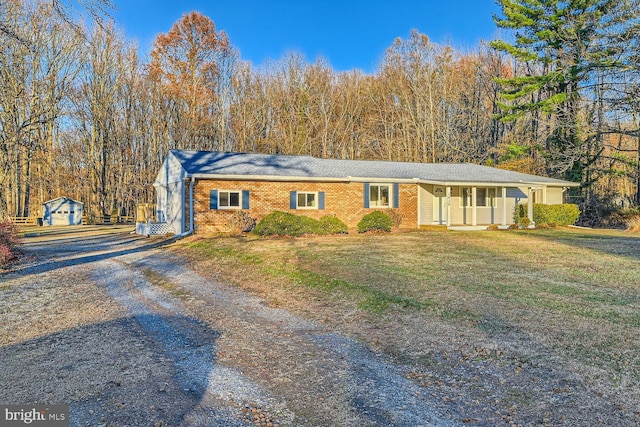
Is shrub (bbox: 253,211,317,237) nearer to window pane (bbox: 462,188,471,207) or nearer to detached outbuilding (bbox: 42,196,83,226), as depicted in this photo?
window pane (bbox: 462,188,471,207)

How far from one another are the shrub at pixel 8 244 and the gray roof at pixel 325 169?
687 cm

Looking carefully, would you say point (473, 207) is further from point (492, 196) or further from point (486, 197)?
point (492, 196)

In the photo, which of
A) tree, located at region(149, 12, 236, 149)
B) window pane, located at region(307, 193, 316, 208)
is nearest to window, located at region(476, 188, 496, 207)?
window pane, located at region(307, 193, 316, 208)

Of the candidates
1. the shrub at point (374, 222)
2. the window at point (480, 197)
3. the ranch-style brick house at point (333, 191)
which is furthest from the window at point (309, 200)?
the window at point (480, 197)

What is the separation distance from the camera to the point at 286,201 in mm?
19312

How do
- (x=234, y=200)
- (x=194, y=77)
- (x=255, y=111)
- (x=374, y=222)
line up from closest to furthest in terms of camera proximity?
1. (x=234, y=200)
2. (x=374, y=222)
3. (x=194, y=77)
4. (x=255, y=111)

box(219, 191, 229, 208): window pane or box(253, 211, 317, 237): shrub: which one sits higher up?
box(219, 191, 229, 208): window pane

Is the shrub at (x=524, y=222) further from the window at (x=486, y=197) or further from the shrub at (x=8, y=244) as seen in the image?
the shrub at (x=8, y=244)

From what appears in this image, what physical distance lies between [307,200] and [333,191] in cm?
136

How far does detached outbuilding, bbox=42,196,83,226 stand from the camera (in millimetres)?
31031

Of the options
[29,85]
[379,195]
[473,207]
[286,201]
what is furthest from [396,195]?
[29,85]

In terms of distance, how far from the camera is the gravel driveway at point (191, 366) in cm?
328

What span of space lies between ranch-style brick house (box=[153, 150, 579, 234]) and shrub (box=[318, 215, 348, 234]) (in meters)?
1.49

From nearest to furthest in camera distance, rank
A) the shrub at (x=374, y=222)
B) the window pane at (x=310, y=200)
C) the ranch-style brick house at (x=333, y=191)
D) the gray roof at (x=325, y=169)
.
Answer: the ranch-style brick house at (x=333, y=191) < the shrub at (x=374, y=222) < the gray roof at (x=325, y=169) < the window pane at (x=310, y=200)
